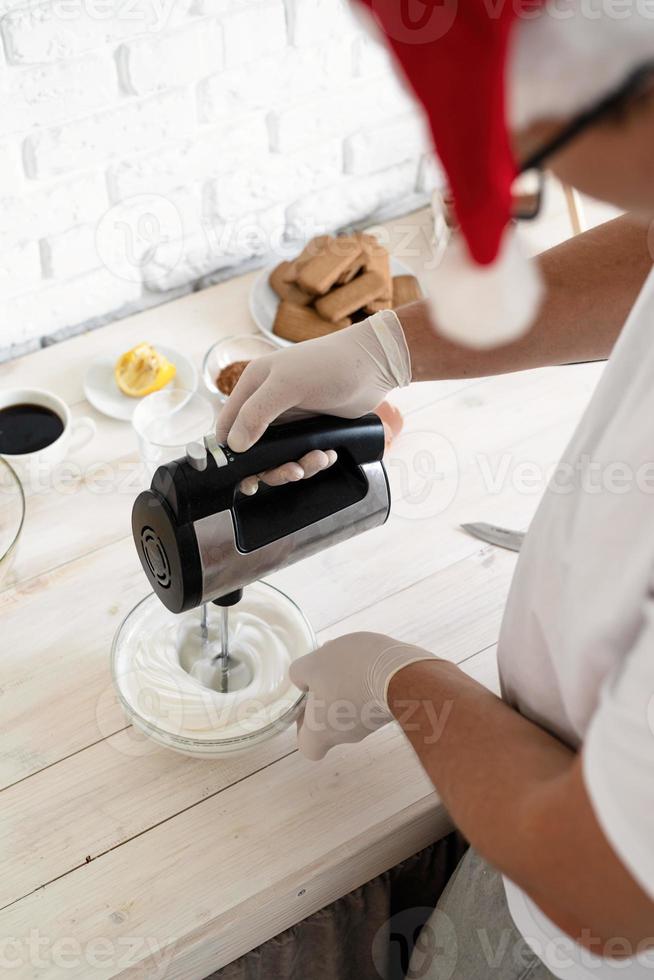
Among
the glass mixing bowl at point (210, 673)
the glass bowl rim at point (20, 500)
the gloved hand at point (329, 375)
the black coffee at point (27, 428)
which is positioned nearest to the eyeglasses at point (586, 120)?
the gloved hand at point (329, 375)

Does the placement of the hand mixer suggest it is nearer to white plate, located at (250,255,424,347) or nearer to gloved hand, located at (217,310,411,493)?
gloved hand, located at (217,310,411,493)

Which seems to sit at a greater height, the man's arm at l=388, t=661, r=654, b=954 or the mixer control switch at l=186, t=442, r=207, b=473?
the mixer control switch at l=186, t=442, r=207, b=473

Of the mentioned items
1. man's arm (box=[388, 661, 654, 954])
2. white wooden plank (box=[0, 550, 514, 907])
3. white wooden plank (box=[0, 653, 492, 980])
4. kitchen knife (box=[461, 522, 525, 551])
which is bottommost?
white wooden plank (box=[0, 653, 492, 980])

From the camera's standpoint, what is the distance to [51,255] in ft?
4.30

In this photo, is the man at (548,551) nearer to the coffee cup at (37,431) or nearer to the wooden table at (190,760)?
the wooden table at (190,760)

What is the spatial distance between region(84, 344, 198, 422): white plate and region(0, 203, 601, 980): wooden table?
0.9 inches

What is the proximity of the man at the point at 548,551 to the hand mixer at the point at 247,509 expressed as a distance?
3 cm

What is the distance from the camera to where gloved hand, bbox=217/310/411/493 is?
37.0 inches

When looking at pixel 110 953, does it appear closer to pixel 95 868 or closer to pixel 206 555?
pixel 95 868

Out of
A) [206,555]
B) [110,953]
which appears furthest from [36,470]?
[110,953]

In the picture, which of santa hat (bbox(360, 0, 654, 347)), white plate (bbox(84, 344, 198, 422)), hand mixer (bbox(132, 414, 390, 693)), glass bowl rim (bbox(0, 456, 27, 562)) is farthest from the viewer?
white plate (bbox(84, 344, 198, 422))

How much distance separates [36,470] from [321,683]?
487 mm

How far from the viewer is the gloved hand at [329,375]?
941mm

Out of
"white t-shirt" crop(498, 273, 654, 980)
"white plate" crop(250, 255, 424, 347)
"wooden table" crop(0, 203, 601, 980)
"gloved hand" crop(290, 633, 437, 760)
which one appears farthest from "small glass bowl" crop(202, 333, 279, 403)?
"white t-shirt" crop(498, 273, 654, 980)
